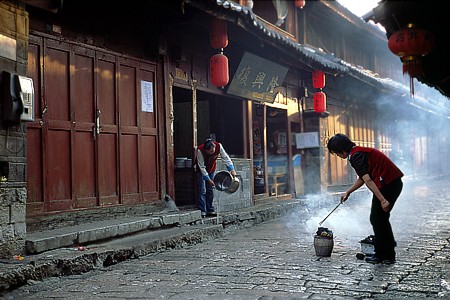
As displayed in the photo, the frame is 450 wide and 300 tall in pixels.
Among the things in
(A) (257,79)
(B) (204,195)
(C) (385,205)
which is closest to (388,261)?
(C) (385,205)

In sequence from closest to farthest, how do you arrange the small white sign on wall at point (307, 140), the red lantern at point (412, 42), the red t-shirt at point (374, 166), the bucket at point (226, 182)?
1. the red lantern at point (412, 42)
2. the red t-shirt at point (374, 166)
3. the bucket at point (226, 182)
4. the small white sign on wall at point (307, 140)

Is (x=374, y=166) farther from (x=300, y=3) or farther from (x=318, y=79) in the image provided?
(x=300, y=3)

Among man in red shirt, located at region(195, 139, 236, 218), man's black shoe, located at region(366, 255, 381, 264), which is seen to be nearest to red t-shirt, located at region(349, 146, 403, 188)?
man's black shoe, located at region(366, 255, 381, 264)

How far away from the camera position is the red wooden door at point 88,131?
23.8ft

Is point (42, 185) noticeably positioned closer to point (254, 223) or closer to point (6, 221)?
point (6, 221)

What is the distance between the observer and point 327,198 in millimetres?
15633

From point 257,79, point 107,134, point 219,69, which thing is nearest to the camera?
point 107,134

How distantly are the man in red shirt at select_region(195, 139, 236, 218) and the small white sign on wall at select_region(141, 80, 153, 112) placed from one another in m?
1.43

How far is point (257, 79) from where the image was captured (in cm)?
1257

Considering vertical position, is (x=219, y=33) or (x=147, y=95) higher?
(x=219, y=33)

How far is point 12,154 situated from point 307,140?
35.9 feet

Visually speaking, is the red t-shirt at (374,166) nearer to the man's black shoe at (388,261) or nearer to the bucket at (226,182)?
the man's black shoe at (388,261)

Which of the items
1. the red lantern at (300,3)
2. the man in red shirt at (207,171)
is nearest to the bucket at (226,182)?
the man in red shirt at (207,171)

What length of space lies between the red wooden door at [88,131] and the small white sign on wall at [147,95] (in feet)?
0.09
